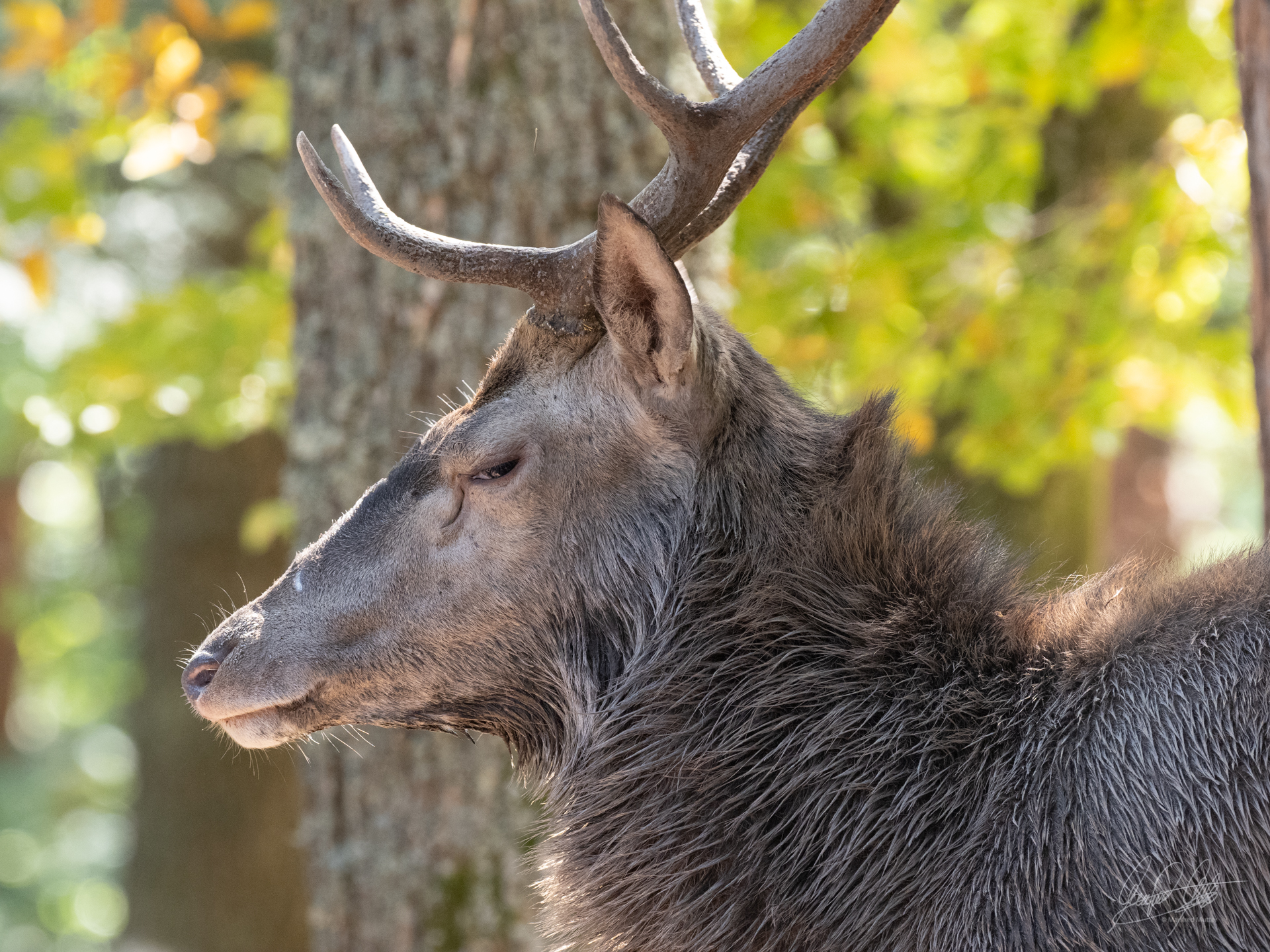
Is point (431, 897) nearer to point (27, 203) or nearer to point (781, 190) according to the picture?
point (781, 190)

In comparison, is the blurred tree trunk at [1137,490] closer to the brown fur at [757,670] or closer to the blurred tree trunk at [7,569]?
the brown fur at [757,670]

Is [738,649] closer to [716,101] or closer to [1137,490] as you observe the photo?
[716,101]

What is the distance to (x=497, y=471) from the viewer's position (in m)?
2.69

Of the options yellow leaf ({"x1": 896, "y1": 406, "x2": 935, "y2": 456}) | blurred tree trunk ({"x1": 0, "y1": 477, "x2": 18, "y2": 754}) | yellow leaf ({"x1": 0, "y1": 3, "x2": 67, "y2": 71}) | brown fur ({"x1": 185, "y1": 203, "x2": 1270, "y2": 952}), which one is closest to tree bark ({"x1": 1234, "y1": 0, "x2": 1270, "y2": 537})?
brown fur ({"x1": 185, "y1": 203, "x2": 1270, "y2": 952})

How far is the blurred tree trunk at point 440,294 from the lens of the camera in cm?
405

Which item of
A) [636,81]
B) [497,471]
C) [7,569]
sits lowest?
[7,569]

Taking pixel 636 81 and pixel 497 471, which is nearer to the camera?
pixel 636 81

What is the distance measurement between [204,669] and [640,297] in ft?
4.33

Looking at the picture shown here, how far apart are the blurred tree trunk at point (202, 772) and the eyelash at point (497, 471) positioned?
4.86 metres

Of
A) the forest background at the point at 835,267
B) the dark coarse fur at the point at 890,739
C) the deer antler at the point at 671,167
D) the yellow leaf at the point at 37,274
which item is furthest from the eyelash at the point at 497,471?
the yellow leaf at the point at 37,274

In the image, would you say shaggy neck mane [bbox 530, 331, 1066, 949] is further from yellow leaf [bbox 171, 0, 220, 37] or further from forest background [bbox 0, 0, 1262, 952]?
yellow leaf [bbox 171, 0, 220, 37]

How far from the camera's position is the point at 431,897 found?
4055 millimetres

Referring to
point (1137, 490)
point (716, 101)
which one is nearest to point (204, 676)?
point (716, 101)

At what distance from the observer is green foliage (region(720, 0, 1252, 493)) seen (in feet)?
18.4
